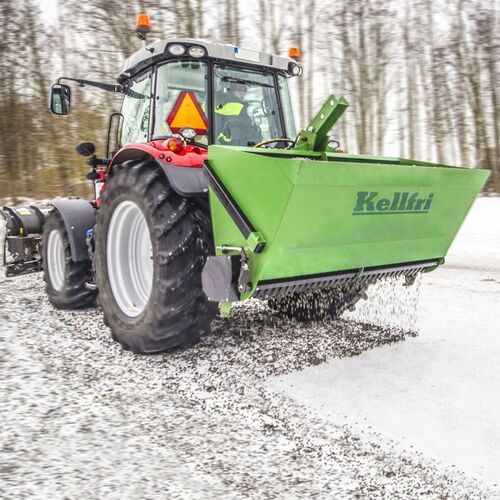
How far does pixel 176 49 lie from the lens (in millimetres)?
3541

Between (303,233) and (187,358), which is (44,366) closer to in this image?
(187,358)

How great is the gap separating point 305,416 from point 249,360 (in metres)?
0.81

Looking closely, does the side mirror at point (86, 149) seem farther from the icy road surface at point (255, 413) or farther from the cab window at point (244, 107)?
the icy road surface at point (255, 413)

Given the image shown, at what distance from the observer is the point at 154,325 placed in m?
3.11

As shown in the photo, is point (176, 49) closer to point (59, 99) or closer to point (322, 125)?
point (322, 125)

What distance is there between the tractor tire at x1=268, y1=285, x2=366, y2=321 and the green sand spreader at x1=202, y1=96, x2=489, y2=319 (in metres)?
0.33

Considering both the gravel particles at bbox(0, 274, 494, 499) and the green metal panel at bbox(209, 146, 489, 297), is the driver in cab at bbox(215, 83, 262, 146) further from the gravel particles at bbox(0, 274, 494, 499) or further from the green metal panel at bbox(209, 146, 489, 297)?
the gravel particles at bbox(0, 274, 494, 499)

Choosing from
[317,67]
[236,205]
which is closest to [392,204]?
[236,205]

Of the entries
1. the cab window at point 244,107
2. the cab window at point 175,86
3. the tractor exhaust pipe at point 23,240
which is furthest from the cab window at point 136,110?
the tractor exhaust pipe at point 23,240

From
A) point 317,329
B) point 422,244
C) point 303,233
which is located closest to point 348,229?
point 303,233

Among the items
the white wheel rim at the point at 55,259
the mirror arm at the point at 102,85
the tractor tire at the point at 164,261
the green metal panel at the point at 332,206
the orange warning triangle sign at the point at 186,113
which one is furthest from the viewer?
the white wheel rim at the point at 55,259

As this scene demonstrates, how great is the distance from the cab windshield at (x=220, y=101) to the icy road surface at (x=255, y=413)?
4.47 ft

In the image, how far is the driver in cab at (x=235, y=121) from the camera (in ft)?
12.3

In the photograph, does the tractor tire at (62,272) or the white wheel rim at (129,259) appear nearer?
the white wheel rim at (129,259)
